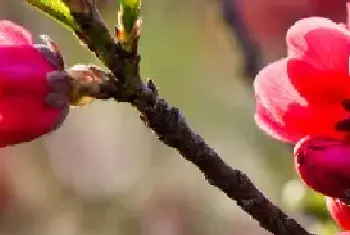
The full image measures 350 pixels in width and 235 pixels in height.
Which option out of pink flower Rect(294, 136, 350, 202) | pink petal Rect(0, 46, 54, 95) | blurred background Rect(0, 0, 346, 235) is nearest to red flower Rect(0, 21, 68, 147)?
pink petal Rect(0, 46, 54, 95)

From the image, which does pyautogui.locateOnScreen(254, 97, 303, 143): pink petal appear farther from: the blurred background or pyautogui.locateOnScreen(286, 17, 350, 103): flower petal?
the blurred background

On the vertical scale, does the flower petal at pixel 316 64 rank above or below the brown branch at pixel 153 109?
above

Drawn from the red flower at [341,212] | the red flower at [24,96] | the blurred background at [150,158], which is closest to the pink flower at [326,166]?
the red flower at [341,212]

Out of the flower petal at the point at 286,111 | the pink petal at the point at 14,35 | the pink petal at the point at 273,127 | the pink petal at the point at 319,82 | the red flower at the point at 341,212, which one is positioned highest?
the pink petal at the point at 319,82

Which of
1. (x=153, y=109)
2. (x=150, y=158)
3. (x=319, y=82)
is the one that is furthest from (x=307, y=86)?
(x=150, y=158)

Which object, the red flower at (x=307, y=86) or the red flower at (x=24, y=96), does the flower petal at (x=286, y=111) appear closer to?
the red flower at (x=307, y=86)

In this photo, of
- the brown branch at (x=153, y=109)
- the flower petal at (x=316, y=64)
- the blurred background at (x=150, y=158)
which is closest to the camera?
the brown branch at (x=153, y=109)
